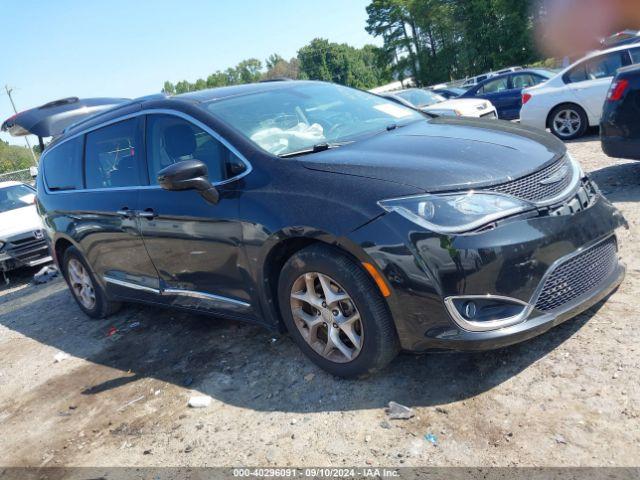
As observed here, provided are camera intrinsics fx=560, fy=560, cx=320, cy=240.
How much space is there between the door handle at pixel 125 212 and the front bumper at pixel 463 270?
2158 millimetres

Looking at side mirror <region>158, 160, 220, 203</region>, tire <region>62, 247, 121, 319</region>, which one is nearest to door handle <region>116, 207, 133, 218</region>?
side mirror <region>158, 160, 220, 203</region>

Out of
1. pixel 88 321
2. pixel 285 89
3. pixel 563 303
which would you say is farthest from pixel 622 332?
pixel 88 321

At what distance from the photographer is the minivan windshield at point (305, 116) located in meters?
3.59

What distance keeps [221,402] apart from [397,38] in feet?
213

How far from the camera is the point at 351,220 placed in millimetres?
2842

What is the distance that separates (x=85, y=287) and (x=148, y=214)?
2095 millimetres

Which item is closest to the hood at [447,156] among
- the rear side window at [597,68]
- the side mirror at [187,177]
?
the side mirror at [187,177]

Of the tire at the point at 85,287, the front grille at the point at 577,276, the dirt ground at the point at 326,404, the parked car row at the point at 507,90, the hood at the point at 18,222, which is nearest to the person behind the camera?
the dirt ground at the point at 326,404

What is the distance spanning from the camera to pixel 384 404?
3.01 meters

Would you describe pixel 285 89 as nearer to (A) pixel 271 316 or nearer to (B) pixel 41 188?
(A) pixel 271 316

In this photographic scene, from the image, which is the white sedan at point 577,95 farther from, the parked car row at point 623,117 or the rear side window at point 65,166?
the rear side window at point 65,166

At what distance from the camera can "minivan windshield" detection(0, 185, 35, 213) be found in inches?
382

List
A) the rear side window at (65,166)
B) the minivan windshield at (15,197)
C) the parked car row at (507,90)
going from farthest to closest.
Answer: the parked car row at (507,90) → the minivan windshield at (15,197) → the rear side window at (65,166)

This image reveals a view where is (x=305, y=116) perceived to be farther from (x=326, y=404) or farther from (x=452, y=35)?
(x=452, y=35)
